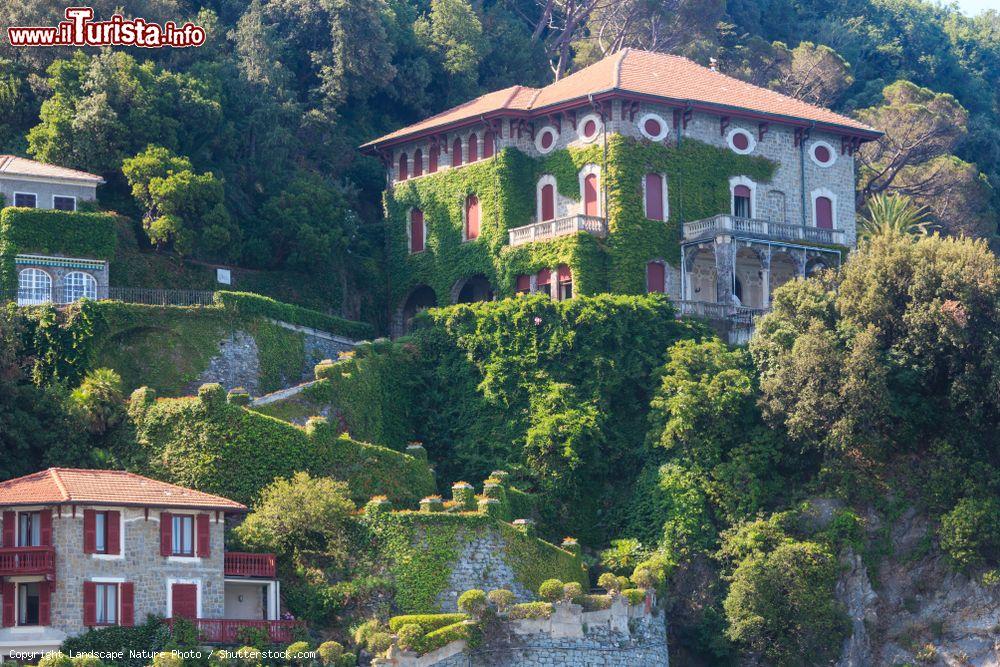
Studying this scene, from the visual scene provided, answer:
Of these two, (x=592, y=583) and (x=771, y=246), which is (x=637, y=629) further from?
(x=771, y=246)

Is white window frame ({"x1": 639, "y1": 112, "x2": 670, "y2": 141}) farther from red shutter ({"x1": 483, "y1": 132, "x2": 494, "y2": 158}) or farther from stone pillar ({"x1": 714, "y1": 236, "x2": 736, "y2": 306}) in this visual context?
red shutter ({"x1": 483, "y1": 132, "x2": 494, "y2": 158})

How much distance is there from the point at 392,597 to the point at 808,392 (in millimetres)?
16328

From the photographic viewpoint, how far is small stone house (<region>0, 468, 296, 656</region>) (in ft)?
184

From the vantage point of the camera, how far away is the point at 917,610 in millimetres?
66562

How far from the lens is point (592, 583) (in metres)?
66.9

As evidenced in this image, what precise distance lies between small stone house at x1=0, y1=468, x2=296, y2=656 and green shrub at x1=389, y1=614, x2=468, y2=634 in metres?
3.11

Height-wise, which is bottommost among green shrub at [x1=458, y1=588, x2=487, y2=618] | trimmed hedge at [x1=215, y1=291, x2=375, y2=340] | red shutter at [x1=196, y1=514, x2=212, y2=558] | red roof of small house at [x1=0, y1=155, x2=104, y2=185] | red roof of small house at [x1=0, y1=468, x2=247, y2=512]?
green shrub at [x1=458, y1=588, x2=487, y2=618]

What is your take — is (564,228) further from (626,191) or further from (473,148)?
(473,148)

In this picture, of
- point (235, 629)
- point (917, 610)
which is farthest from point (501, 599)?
point (917, 610)

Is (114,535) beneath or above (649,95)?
beneath

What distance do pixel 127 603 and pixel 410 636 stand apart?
A: 8.07m

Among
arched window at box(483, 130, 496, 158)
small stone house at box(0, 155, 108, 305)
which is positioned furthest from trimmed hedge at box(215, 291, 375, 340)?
arched window at box(483, 130, 496, 158)

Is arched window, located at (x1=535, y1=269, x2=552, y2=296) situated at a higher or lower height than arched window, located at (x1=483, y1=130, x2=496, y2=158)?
lower

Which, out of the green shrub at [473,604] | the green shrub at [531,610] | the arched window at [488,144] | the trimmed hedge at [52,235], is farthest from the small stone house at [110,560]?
the arched window at [488,144]
